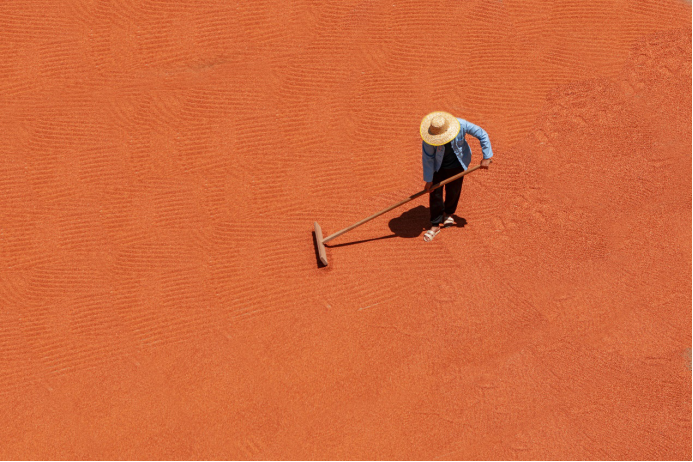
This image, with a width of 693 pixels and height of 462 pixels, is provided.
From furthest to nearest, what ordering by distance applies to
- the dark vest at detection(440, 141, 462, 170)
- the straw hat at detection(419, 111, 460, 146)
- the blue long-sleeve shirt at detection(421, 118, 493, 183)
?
1. the dark vest at detection(440, 141, 462, 170)
2. the blue long-sleeve shirt at detection(421, 118, 493, 183)
3. the straw hat at detection(419, 111, 460, 146)

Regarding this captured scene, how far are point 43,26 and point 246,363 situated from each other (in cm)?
648

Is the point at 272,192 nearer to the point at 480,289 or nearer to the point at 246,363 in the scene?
the point at 246,363

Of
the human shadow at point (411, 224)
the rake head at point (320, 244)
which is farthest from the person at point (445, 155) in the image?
the rake head at point (320, 244)

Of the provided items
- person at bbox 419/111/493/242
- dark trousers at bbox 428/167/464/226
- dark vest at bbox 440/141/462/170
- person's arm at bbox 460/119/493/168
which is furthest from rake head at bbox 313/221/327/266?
person's arm at bbox 460/119/493/168

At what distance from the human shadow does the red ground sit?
38 millimetres

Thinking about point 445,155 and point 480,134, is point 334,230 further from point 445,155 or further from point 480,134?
point 480,134

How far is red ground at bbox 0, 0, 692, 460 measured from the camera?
206 inches

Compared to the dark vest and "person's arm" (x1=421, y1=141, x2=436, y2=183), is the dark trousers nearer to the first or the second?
the dark vest

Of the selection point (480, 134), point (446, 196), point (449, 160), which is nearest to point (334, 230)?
point (446, 196)

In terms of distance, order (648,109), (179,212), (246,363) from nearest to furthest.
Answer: (246,363), (179,212), (648,109)

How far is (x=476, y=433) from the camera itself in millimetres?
5074

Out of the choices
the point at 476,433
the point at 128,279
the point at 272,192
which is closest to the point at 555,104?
the point at 272,192

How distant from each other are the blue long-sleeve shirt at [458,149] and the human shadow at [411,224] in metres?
0.95

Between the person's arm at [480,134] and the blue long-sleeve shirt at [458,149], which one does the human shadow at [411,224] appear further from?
the person's arm at [480,134]
